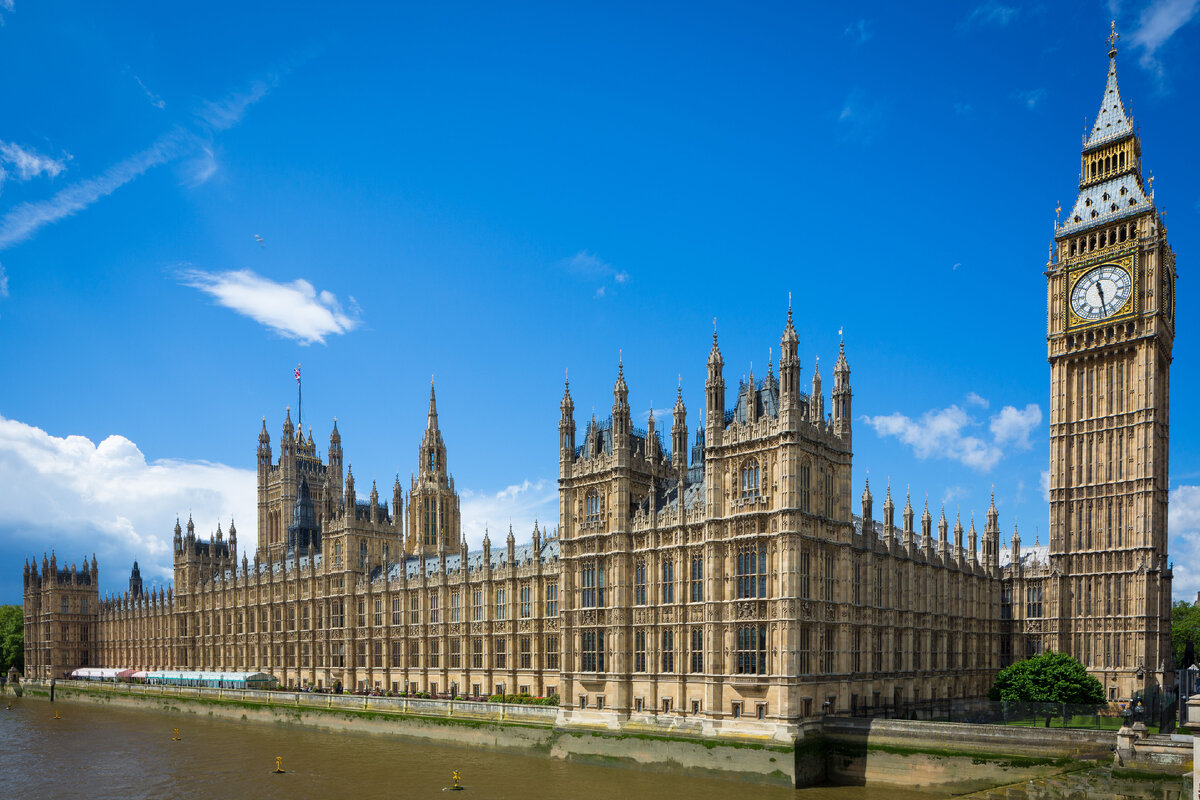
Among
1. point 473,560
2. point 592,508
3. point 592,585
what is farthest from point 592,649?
point 473,560

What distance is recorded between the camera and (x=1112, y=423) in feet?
327

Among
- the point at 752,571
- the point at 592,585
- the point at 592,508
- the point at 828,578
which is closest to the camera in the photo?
the point at 752,571

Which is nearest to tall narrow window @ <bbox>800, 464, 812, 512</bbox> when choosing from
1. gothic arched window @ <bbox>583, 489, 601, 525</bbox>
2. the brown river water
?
gothic arched window @ <bbox>583, 489, 601, 525</bbox>

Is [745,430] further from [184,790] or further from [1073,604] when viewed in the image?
[1073,604]

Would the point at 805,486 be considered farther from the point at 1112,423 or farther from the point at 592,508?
the point at 1112,423

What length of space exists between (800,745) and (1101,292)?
6406 cm

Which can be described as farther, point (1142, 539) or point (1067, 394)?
point (1067, 394)

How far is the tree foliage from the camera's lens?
8106 cm

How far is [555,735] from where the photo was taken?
74.4 meters

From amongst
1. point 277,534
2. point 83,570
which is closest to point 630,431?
point 277,534

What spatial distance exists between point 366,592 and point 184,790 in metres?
52.0

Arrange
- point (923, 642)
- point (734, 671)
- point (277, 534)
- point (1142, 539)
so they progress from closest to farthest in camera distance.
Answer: point (734, 671), point (923, 642), point (1142, 539), point (277, 534)

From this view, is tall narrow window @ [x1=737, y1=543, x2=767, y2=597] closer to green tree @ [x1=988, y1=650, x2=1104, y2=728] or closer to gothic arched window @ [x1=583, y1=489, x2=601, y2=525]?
gothic arched window @ [x1=583, y1=489, x2=601, y2=525]

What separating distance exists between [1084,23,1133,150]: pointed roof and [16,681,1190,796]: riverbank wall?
236 ft
